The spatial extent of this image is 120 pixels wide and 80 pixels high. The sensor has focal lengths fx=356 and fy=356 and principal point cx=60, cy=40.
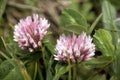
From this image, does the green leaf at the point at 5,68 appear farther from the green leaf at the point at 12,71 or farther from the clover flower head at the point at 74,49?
the clover flower head at the point at 74,49

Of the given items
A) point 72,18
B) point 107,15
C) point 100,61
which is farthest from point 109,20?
point 100,61

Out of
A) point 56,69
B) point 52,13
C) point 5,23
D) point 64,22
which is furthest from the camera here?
point 52,13

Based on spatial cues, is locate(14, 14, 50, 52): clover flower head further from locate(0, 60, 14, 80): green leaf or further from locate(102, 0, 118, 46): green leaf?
locate(102, 0, 118, 46): green leaf

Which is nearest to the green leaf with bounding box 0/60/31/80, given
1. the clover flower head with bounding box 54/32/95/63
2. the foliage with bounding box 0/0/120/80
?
the foliage with bounding box 0/0/120/80

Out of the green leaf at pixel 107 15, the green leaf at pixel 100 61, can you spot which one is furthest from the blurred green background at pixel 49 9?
the green leaf at pixel 100 61

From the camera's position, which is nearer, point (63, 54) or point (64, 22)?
point (63, 54)

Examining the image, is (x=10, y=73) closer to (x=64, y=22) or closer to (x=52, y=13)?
(x=64, y=22)

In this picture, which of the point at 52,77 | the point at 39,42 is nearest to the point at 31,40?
the point at 39,42

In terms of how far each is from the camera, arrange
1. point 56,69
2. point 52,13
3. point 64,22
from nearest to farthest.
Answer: point 56,69 < point 64,22 < point 52,13
